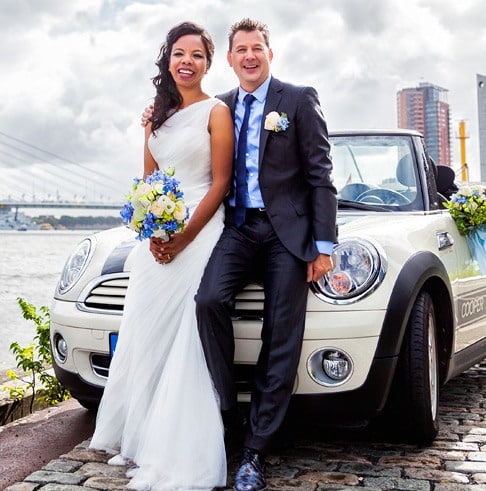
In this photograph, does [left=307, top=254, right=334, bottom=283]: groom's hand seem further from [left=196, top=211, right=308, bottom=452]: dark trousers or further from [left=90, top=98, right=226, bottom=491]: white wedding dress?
[left=90, top=98, right=226, bottom=491]: white wedding dress

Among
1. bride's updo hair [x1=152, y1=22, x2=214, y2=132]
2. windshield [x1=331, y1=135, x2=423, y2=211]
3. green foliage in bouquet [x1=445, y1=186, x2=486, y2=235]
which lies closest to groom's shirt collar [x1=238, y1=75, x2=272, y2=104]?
bride's updo hair [x1=152, y1=22, x2=214, y2=132]

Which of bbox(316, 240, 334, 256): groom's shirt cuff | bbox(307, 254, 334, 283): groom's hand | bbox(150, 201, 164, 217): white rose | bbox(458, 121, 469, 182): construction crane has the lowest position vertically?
bbox(307, 254, 334, 283): groom's hand

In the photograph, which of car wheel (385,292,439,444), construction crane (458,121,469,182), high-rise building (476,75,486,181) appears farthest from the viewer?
construction crane (458,121,469,182)

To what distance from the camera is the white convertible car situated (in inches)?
119

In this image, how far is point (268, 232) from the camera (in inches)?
125

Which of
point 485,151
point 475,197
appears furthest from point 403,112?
point 475,197

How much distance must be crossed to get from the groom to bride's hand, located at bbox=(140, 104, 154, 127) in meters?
0.45

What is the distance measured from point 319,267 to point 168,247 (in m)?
0.65

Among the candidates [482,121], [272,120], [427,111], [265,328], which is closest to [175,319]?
[265,328]

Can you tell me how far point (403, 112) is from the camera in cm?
3094

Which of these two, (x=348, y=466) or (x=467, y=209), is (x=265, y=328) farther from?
(x=467, y=209)

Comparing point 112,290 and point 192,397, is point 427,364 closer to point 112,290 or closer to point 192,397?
point 192,397

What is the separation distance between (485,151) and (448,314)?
1278cm

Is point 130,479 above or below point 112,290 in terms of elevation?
below
